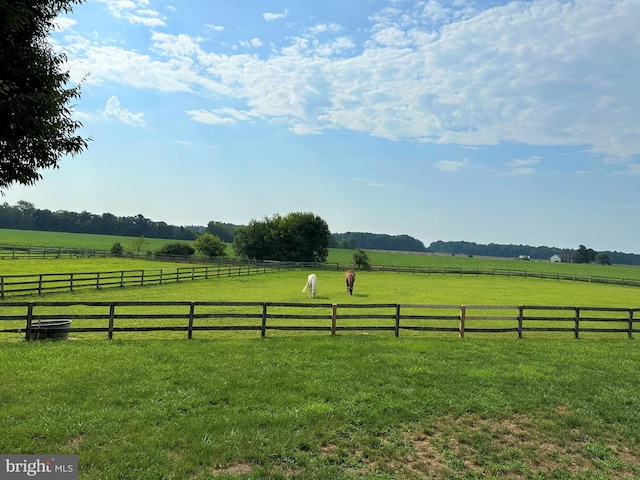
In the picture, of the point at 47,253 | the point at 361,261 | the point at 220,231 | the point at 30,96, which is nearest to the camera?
the point at 30,96

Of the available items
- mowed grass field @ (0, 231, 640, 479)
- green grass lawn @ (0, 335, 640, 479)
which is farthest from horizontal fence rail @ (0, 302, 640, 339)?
green grass lawn @ (0, 335, 640, 479)

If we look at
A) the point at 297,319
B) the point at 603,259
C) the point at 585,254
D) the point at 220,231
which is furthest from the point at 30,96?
the point at 585,254

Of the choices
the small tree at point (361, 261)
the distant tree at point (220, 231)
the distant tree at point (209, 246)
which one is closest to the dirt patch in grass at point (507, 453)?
the small tree at point (361, 261)

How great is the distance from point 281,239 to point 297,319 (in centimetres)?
4859

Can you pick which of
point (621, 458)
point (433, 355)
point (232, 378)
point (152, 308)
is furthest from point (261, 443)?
point (152, 308)

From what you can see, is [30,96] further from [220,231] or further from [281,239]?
[220,231]

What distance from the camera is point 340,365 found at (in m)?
8.35

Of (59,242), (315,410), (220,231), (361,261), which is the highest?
(220,231)

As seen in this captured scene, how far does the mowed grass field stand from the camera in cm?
485

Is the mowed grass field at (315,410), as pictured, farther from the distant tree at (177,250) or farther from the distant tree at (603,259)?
the distant tree at (603,259)

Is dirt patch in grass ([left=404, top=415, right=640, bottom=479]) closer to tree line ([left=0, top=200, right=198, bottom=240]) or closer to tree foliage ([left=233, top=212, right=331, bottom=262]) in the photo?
tree foliage ([left=233, top=212, right=331, bottom=262])

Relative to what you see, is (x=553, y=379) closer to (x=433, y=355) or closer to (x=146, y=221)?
(x=433, y=355)

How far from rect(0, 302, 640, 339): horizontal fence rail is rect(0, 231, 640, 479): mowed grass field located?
2.88ft

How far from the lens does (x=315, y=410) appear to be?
6121mm
